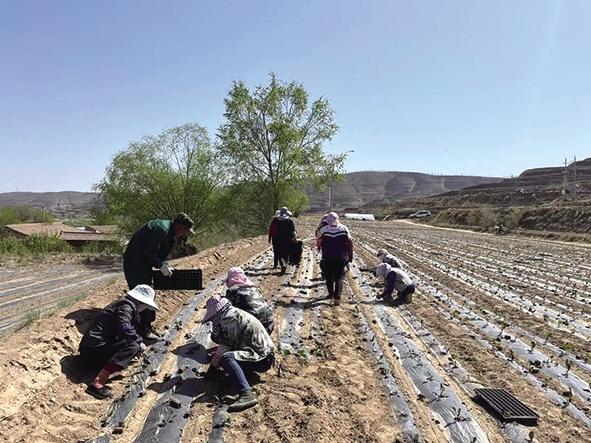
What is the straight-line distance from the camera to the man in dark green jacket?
22.1ft

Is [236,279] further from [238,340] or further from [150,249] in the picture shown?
[150,249]

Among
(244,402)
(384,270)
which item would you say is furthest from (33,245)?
(244,402)

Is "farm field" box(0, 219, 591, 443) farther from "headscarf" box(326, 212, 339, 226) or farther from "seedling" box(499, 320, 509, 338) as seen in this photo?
"headscarf" box(326, 212, 339, 226)

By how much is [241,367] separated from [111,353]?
150cm

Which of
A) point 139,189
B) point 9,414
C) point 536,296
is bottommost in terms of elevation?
point 536,296

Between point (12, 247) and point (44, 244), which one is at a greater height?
point (12, 247)

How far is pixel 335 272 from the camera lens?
9.80m

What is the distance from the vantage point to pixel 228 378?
5.20 m

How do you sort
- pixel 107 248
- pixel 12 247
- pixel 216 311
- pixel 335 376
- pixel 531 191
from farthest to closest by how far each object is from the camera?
1. pixel 531 191
2. pixel 107 248
3. pixel 12 247
4. pixel 335 376
5. pixel 216 311

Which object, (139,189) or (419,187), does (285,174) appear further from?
(419,187)

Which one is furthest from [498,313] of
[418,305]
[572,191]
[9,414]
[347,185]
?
[347,185]

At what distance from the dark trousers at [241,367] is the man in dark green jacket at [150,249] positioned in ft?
6.98

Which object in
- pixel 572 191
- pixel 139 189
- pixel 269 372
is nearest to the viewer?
pixel 269 372

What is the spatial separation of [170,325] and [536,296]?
846 centimetres
